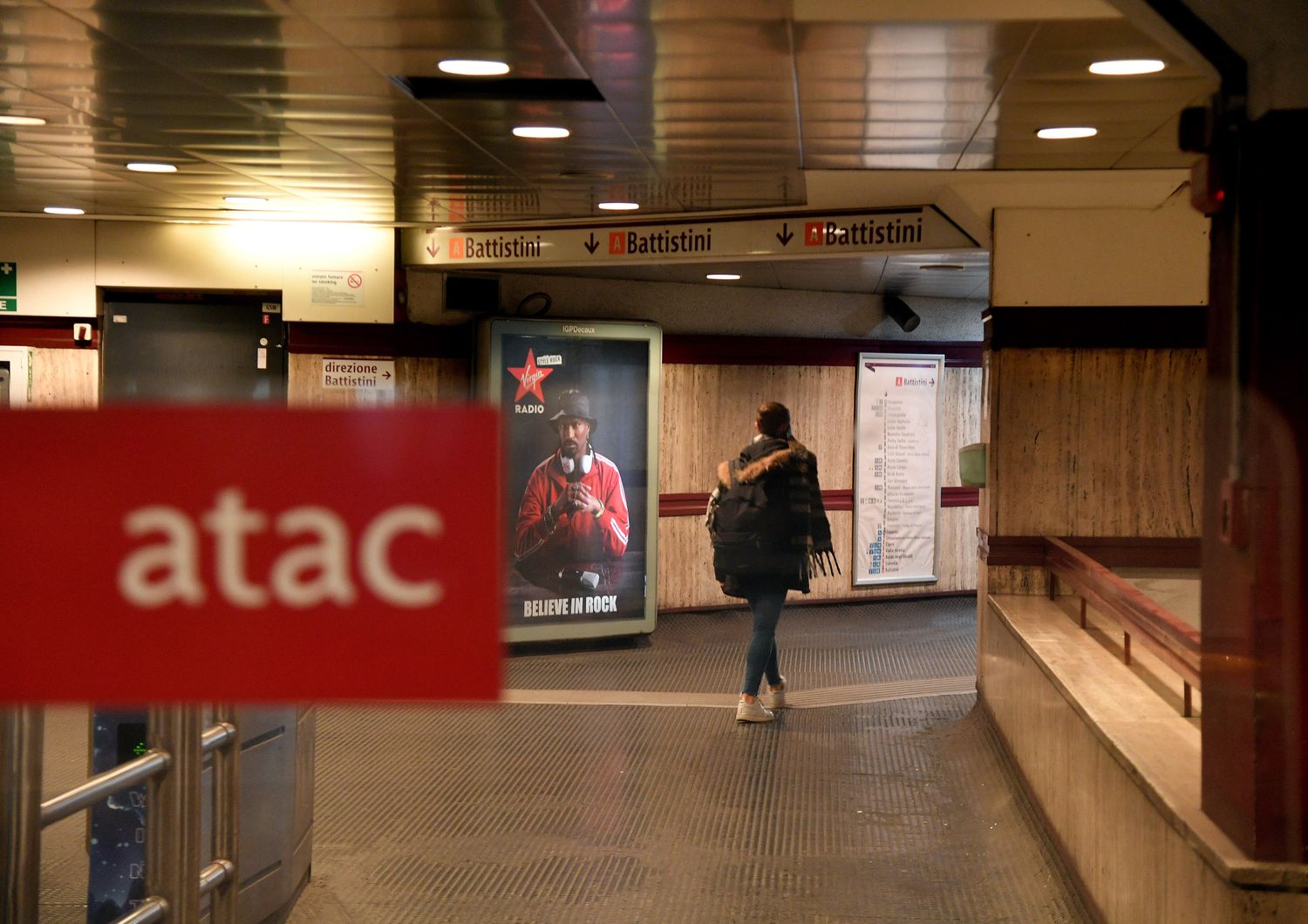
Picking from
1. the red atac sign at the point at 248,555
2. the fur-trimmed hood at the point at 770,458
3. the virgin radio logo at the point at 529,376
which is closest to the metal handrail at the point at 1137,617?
the fur-trimmed hood at the point at 770,458

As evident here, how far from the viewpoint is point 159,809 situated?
2.80 metres

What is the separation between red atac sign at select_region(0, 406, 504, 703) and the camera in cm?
109

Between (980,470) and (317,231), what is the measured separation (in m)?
5.09

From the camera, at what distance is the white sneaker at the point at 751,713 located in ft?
26.2

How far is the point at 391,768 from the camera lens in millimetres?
6926

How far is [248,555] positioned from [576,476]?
932 centimetres

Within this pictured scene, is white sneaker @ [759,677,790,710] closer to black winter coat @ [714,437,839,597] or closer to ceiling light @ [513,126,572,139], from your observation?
black winter coat @ [714,437,839,597]

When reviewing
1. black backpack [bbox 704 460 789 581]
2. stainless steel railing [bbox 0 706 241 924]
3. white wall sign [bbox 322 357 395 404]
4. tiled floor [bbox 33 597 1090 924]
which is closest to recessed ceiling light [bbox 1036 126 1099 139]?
black backpack [bbox 704 460 789 581]

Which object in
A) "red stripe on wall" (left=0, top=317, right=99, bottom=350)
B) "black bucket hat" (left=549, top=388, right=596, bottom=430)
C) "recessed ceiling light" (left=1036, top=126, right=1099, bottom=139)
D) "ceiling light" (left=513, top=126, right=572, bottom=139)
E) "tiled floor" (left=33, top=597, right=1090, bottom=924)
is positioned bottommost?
"tiled floor" (left=33, top=597, right=1090, bottom=924)

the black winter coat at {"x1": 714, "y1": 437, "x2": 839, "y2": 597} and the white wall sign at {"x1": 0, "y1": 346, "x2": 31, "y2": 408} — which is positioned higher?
the white wall sign at {"x1": 0, "y1": 346, "x2": 31, "y2": 408}

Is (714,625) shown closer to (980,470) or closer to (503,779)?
(980,470)

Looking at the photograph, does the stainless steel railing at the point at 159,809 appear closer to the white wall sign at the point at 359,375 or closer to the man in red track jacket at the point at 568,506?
the white wall sign at the point at 359,375

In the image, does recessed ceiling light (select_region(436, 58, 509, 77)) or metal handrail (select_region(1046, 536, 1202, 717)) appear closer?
metal handrail (select_region(1046, 536, 1202, 717))

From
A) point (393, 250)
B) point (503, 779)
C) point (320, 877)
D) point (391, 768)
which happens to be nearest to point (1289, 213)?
point (320, 877)
